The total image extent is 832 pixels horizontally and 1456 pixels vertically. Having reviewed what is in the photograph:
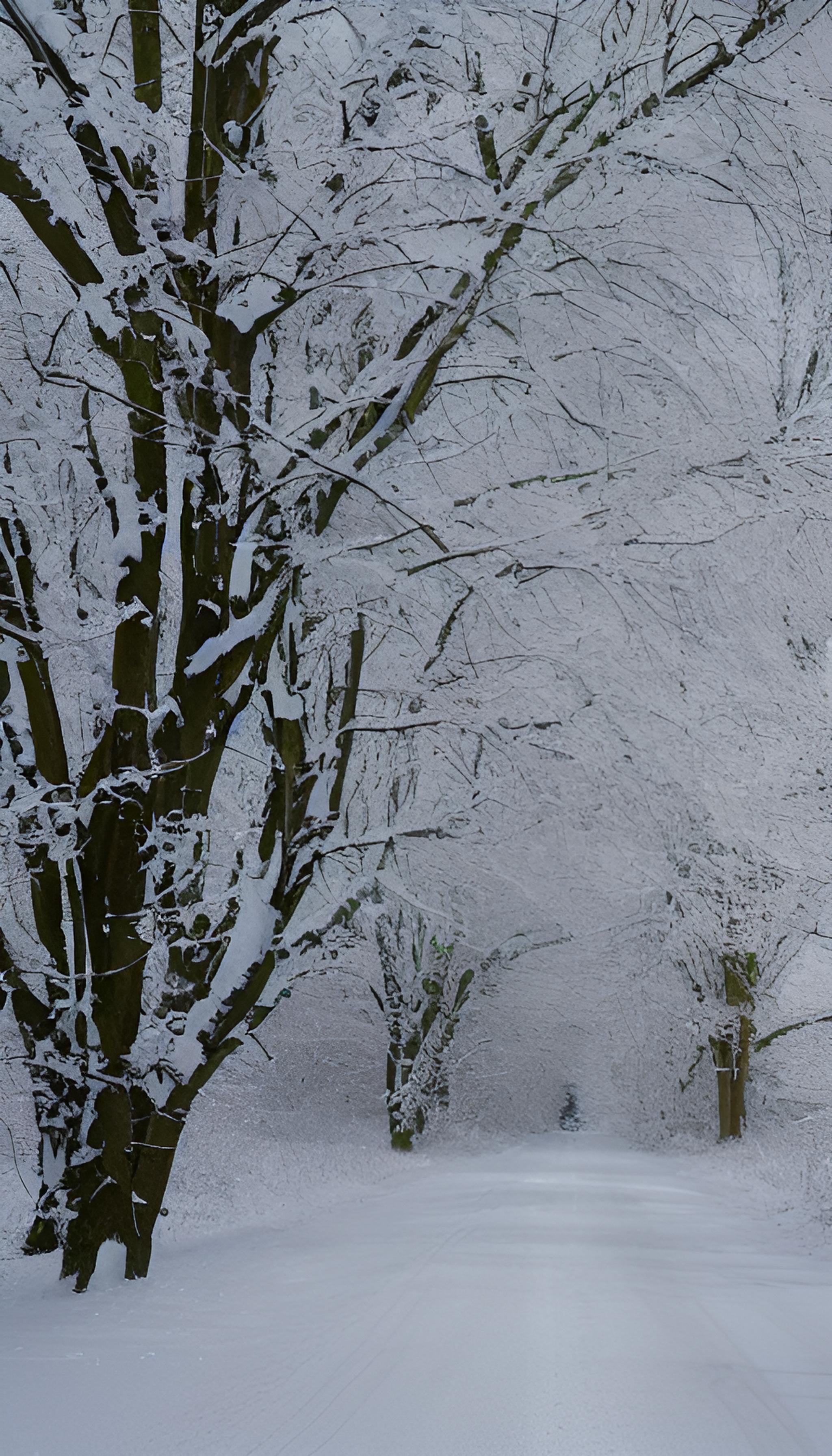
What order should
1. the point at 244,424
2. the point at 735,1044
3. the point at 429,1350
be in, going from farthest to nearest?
the point at 735,1044 → the point at 244,424 → the point at 429,1350

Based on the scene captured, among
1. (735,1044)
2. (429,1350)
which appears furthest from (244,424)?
(735,1044)

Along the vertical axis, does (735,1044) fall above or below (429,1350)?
above

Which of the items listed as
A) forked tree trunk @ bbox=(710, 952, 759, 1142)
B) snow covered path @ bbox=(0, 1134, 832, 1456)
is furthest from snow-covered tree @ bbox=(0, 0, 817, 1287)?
forked tree trunk @ bbox=(710, 952, 759, 1142)

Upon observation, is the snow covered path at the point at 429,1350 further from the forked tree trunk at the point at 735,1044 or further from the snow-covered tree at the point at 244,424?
the forked tree trunk at the point at 735,1044

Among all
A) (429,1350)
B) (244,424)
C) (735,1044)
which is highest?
(244,424)

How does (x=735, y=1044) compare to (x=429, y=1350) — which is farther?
(x=735, y=1044)

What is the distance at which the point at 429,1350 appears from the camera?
5.25 meters

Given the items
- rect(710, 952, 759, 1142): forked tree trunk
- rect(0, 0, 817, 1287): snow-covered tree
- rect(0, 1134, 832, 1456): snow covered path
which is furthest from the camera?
rect(710, 952, 759, 1142): forked tree trunk

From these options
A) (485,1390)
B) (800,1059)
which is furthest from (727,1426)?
(800,1059)

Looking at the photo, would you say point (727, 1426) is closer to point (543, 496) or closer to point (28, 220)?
point (543, 496)

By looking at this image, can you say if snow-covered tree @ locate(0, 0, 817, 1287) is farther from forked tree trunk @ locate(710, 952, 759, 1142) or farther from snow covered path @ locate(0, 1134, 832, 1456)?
forked tree trunk @ locate(710, 952, 759, 1142)

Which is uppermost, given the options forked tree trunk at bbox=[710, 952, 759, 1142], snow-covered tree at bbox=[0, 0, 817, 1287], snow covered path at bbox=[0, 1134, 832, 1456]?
snow-covered tree at bbox=[0, 0, 817, 1287]

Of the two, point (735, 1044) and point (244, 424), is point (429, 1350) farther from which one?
point (735, 1044)

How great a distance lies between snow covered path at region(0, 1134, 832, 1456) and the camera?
403 centimetres
